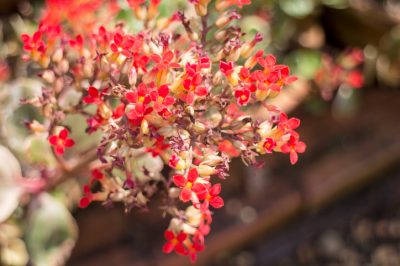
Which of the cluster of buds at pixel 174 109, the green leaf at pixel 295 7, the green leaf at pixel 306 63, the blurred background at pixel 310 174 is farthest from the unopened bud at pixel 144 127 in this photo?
the green leaf at pixel 306 63

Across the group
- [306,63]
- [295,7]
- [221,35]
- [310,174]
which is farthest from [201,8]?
[310,174]

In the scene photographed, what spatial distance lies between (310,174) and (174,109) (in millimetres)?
1431

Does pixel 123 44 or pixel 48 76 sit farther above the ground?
pixel 123 44

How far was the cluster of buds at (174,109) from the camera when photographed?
2.66 ft

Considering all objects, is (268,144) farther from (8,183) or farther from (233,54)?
(8,183)

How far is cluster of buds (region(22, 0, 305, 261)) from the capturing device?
811 mm

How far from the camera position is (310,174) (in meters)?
2.17

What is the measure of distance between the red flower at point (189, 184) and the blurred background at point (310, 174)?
80 cm

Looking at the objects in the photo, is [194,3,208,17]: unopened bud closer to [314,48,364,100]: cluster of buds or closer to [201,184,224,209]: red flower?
[201,184,224,209]: red flower

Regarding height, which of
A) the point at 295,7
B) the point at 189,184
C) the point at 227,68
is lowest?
the point at 295,7

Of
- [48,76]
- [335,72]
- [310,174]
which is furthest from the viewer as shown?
[310,174]

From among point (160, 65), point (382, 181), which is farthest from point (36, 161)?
point (382, 181)

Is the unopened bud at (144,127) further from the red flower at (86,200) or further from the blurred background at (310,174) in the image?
the blurred background at (310,174)

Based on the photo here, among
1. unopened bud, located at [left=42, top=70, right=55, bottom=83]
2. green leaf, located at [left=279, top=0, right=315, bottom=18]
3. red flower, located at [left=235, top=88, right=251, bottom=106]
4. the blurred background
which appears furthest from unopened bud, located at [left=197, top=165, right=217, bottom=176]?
green leaf, located at [left=279, top=0, right=315, bottom=18]
